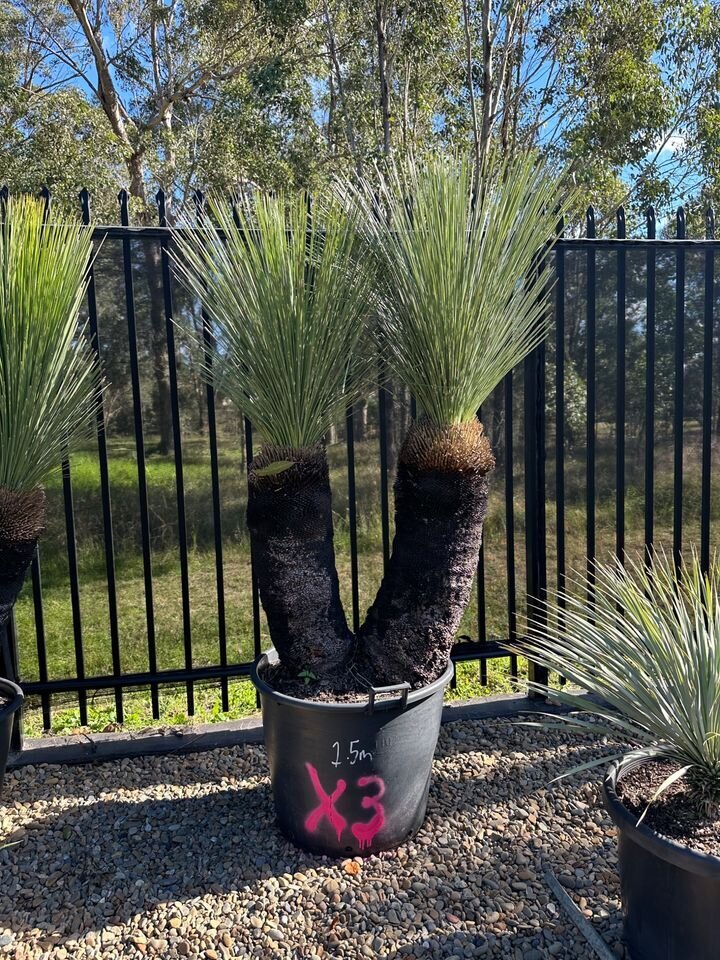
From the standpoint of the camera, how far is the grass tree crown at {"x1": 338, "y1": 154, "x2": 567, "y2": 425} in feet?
6.89

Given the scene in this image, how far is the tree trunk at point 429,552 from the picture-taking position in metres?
2.23

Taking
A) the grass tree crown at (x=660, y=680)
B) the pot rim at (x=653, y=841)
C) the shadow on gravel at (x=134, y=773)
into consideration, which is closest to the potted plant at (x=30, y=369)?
the shadow on gravel at (x=134, y=773)

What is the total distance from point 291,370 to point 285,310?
177 millimetres

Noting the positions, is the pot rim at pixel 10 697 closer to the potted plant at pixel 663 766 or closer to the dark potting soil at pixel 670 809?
the potted plant at pixel 663 766

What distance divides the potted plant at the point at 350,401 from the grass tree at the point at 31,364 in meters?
0.43

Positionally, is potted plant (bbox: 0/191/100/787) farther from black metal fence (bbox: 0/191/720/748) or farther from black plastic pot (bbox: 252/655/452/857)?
black plastic pot (bbox: 252/655/452/857)

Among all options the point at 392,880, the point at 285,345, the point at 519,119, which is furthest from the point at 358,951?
the point at 519,119

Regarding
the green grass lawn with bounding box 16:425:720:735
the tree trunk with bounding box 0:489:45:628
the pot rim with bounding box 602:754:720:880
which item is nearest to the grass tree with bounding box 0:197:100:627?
the tree trunk with bounding box 0:489:45:628

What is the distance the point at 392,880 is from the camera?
84.3 inches

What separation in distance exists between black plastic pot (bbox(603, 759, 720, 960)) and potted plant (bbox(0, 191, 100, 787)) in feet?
6.15

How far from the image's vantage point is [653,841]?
1565 mm

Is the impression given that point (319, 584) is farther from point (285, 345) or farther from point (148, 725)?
point (148, 725)

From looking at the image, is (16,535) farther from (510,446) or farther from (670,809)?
(510,446)

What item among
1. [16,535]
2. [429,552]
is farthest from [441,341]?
[16,535]
